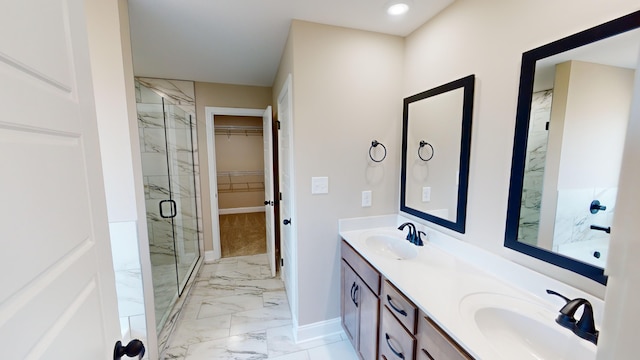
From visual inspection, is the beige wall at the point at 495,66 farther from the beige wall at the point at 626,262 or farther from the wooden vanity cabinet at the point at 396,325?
the beige wall at the point at 626,262

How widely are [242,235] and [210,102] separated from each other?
7.91 ft

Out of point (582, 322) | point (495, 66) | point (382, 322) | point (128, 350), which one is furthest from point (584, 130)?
point (128, 350)

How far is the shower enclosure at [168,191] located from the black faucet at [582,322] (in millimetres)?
2557

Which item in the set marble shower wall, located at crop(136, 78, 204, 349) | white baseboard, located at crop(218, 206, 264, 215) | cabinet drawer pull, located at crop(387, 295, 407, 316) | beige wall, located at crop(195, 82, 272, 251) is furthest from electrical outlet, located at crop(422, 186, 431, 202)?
white baseboard, located at crop(218, 206, 264, 215)

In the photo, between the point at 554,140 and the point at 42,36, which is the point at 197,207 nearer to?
the point at 42,36

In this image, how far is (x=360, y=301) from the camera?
1655 millimetres

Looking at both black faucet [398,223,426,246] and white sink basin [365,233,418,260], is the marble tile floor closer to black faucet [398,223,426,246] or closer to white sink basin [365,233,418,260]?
white sink basin [365,233,418,260]

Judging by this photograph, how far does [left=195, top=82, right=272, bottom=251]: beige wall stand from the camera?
3.15 m

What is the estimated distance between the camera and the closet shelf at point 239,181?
5906 millimetres

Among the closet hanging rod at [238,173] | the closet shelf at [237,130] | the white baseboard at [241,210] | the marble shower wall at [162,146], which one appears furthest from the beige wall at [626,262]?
the white baseboard at [241,210]

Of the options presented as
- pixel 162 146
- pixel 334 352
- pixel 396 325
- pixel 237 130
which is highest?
pixel 237 130

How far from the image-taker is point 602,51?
3.10ft

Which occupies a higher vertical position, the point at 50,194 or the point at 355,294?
the point at 50,194

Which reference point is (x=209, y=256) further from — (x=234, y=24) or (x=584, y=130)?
(x=584, y=130)
